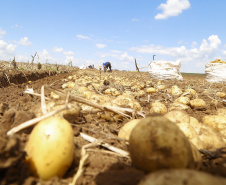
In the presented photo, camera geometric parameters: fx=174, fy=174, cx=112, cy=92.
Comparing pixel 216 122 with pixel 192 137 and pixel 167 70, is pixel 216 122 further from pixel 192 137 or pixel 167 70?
pixel 167 70

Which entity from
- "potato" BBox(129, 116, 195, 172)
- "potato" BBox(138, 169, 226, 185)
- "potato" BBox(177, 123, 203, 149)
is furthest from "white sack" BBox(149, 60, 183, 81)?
"potato" BBox(138, 169, 226, 185)

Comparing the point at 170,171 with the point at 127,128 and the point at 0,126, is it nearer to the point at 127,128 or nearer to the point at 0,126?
the point at 127,128

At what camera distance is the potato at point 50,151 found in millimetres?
1235

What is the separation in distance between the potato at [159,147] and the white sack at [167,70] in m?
11.3

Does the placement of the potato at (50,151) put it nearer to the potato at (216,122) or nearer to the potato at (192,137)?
the potato at (192,137)

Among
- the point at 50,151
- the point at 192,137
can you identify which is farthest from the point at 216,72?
the point at 50,151

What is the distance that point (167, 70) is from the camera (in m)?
12.1

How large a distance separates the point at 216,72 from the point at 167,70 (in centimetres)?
311

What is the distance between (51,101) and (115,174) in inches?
54.0

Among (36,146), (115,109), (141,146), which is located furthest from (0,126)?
(141,146)

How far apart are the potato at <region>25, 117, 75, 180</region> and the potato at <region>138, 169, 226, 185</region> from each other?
0.62 m

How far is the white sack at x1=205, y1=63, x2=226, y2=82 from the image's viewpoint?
11.2 m

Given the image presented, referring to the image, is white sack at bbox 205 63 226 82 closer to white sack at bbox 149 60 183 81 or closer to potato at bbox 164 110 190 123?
white sack at bbox 149 60 183 81

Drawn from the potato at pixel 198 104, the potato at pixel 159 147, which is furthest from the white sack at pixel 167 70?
the potato at pixel 159 147
